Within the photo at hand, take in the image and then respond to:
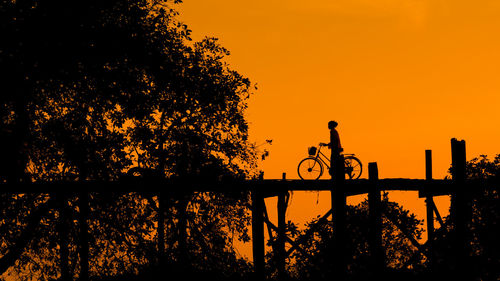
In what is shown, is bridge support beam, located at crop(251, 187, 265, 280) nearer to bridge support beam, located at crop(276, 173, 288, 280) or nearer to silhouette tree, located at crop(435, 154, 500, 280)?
bridge support beam, located at crop(276, 173, 288, 280)

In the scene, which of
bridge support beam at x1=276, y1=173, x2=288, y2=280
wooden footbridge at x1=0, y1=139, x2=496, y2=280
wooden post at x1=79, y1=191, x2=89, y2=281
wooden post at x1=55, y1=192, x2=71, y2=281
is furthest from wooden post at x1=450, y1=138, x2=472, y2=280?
wooden post at x1=55, y1=192, x2=71, y2=281

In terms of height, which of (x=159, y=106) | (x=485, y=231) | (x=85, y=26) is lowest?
(x=485, y=231)

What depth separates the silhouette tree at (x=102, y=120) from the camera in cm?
1808

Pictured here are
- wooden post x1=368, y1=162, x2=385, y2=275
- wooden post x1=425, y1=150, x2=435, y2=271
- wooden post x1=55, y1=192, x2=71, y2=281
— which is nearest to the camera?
wooden post x1=368, y1=162, x2=385, y2=275

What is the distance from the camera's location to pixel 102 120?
19.9 m

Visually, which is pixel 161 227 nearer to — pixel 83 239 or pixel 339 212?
pixel 83 239

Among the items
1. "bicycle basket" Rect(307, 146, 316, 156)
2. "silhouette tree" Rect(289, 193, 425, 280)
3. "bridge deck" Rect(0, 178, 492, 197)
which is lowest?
"silhouette tree" Rect(289, 193, 425, 280)

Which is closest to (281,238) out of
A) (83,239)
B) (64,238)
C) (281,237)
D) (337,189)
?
Answer: (281,237)

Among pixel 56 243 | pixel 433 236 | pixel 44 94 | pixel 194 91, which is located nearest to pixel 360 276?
pixel 433 236

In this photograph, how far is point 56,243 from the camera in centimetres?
2009

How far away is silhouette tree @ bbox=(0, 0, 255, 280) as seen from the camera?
1808 centimetres

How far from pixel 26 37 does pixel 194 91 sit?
5753mm

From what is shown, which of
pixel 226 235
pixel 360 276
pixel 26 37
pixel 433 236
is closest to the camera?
pixel 26 37

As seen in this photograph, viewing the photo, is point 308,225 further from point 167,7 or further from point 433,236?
point 167,7
